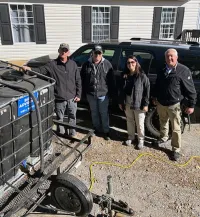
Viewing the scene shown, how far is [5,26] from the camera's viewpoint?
963cm

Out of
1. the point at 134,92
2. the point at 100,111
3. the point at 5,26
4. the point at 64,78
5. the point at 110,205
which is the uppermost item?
the point at 5,26

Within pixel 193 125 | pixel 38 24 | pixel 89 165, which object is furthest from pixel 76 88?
pixel 38 24

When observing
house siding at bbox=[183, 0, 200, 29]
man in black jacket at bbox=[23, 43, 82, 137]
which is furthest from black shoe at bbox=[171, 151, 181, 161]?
house siding at bbox=[183, 0, 200, 29]

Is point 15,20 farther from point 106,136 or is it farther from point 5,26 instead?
point 106,136

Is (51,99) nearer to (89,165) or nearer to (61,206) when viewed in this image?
(61,206)

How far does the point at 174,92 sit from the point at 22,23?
8.12m

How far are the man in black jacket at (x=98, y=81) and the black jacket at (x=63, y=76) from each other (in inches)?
9.6

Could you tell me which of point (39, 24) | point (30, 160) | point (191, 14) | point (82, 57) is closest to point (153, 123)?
point (82, 57)

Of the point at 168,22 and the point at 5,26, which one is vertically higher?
Answer: the point at 168,22

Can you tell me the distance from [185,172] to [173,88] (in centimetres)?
139

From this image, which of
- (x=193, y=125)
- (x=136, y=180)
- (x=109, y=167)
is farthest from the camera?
(x=193, y=125)

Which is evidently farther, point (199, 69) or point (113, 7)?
point (113, 7)

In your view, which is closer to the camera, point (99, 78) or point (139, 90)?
point (139, 90)

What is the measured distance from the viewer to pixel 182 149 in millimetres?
4574
